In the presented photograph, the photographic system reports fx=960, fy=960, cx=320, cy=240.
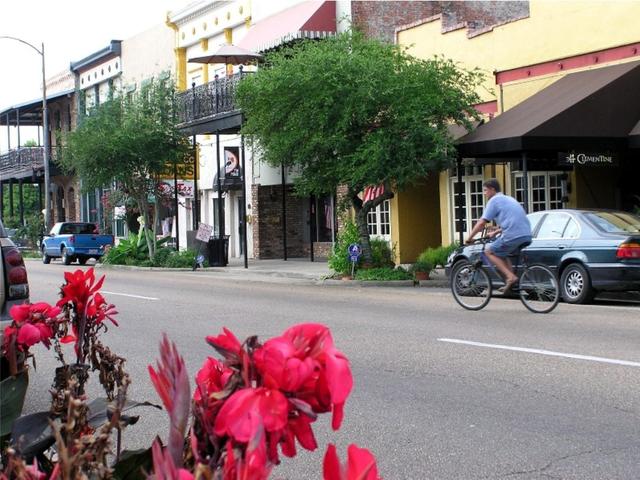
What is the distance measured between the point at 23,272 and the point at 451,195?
18.7 m

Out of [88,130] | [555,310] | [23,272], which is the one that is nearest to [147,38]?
[88,130]

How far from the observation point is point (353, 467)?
1446 millimetres

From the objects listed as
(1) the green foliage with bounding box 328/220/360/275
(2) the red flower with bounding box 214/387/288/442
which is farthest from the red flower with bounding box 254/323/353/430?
(1) the green foliage with bounding box 328/220/360/275

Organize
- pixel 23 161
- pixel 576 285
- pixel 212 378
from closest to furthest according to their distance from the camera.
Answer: pixel 212 378, pixel 576 285, pixel 23 161

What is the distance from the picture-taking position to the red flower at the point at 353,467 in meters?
1.42

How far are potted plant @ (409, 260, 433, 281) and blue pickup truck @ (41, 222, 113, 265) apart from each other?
16842 millimetres

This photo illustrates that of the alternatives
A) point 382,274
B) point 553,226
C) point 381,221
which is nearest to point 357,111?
point 382,274

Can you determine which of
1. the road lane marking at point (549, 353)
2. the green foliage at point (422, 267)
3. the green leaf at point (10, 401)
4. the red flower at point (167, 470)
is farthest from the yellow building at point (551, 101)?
the red flower at point (167, 470)

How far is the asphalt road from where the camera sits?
18.9 feet

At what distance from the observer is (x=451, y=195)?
24969mm

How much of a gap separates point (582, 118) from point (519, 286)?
20.6 feet

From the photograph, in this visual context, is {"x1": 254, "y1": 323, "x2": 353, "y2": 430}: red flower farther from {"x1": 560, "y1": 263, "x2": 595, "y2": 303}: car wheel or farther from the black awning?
the black awning

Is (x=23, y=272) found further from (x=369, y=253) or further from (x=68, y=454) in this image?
(x=369, y=253)

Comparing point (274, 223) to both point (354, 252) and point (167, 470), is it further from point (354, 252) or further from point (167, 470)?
point (167, 470)
